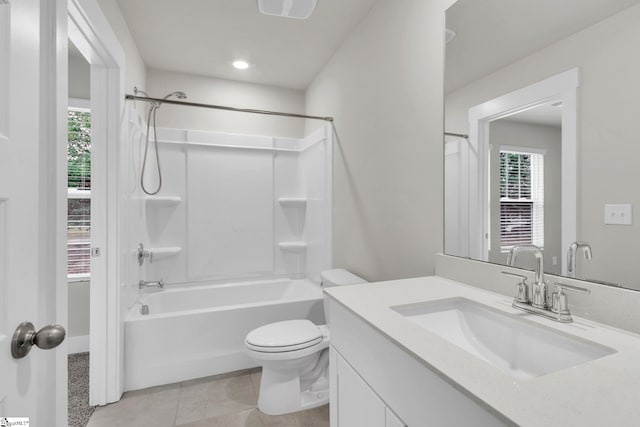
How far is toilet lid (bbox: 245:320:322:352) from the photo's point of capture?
1684 millimetres

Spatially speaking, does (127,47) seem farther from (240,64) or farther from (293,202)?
(293,202)

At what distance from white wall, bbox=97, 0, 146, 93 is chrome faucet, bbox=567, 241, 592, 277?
2.40 metres

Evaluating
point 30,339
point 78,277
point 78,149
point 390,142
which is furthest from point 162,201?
point 30,339

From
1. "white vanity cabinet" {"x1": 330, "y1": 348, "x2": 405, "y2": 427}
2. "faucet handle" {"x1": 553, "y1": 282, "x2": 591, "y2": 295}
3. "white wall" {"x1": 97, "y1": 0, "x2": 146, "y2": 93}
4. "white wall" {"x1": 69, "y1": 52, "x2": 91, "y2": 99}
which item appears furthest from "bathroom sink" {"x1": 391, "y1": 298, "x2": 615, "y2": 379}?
"white wall" {"x1": 69, "y1": 52, "x2": 91, "y2": 99}

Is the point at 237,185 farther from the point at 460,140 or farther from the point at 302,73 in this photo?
the point at 460,140

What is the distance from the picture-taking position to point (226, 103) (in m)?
3.14

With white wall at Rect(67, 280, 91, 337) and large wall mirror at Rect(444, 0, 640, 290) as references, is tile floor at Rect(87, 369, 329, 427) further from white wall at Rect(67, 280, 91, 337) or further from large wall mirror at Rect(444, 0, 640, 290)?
large wall mirror at Rect(444, 0, 640, 290)

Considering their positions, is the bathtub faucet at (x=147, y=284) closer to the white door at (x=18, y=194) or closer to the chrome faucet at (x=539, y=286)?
the white door at (x=18, y=194)

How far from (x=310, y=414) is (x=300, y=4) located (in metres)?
2.42

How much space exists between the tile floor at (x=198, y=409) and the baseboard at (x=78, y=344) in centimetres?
95

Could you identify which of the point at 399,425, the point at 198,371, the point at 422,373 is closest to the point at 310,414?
the point at 198,371

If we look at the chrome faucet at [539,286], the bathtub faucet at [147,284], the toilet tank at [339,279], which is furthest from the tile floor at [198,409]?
the chrome faucet at [539,286]

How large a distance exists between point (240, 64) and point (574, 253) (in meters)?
2.88

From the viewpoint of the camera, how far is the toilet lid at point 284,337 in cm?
168
